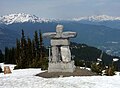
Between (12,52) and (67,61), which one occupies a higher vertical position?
(67,61)

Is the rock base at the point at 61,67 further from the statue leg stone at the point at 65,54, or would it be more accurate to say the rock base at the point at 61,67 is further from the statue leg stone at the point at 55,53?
the statue leg stone at the point at 55,53

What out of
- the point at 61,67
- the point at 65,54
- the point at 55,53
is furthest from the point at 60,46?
Result: the point at 61,67

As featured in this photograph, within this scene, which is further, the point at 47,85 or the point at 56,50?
the point at 56,50

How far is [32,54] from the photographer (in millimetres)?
108688

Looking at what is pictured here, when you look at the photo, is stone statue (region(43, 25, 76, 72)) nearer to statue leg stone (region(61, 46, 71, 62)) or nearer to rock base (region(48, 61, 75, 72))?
statue leg stone (region(61, 46, 71, 62))

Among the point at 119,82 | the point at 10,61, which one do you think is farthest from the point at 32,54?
the point at 119,82

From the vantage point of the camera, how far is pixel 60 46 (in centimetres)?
4606

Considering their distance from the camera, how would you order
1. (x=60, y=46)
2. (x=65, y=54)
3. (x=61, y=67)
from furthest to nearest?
1. (x=60, y=46)
2. (x=65, y=54)
3. (x=61, y=67)

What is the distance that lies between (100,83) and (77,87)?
161 inches

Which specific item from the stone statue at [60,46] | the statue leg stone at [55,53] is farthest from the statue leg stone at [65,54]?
the statue leg stone at [55,53]

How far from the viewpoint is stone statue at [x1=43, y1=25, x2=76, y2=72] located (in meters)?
45.6

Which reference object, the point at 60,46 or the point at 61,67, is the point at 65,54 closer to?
the point at 60,46

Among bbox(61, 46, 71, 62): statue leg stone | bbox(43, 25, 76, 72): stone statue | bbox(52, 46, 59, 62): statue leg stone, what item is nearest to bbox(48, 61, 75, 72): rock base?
bbox(43, 25, 76, 72): stone statue

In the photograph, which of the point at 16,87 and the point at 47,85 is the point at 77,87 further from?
the point at 16,87
